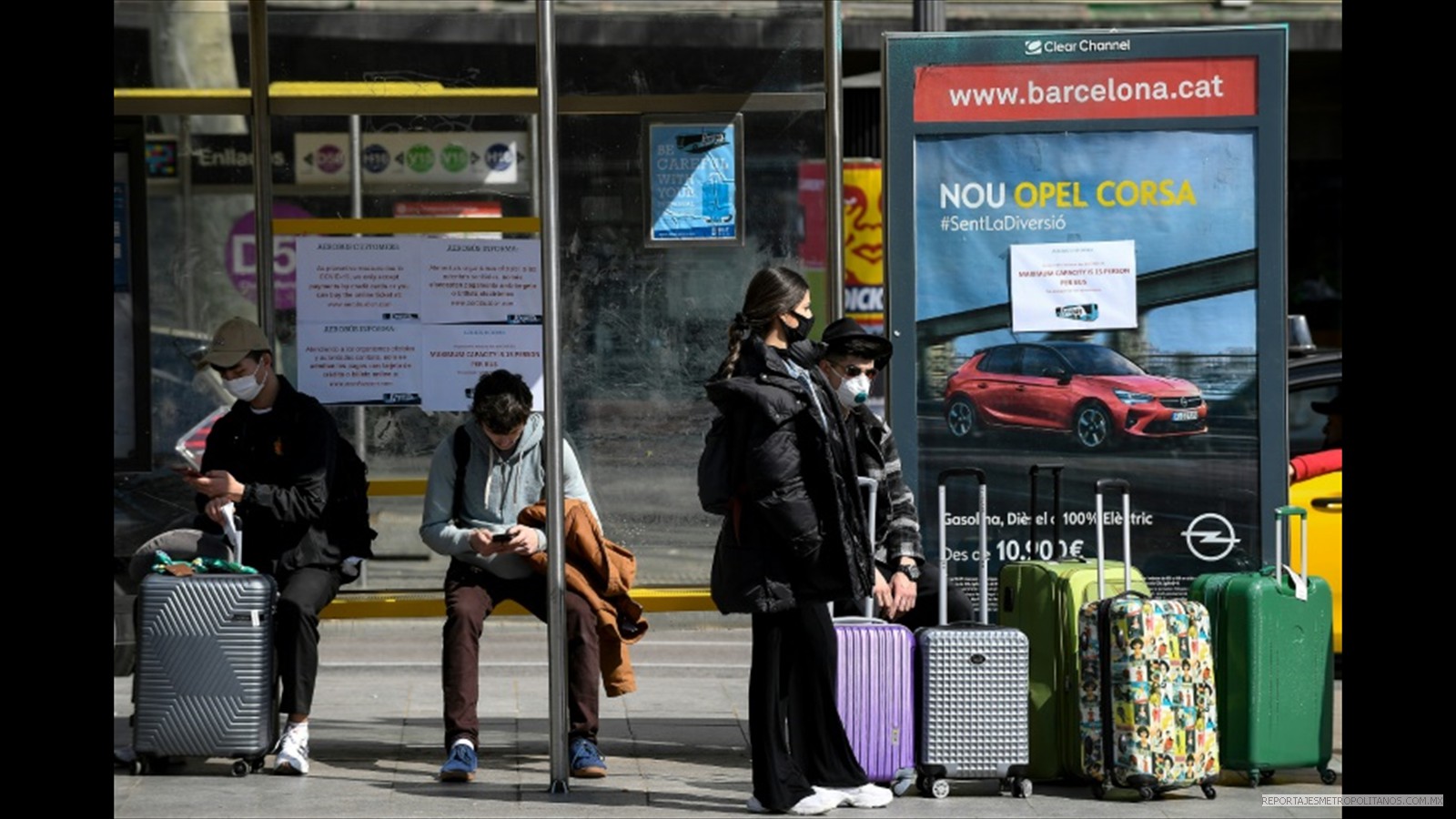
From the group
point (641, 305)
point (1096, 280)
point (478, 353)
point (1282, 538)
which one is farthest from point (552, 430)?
point (1282, 538)

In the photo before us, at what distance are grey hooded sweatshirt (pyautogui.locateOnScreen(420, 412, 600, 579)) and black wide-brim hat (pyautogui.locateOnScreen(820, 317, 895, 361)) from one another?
3.47 feet

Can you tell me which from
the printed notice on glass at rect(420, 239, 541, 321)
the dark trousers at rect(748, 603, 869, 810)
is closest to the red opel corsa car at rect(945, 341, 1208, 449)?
the dark trousers at rect(748, 603, 869, 810)

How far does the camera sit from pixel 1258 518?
790cm

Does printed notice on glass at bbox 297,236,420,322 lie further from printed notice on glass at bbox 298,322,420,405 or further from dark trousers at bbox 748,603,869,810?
dark trousers at bbox 748,603,869,810

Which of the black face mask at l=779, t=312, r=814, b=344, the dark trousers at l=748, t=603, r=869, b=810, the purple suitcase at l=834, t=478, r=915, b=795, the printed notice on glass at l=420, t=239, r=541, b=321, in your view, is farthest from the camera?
the printed notice on glass at l=420, t=239, r=541, b=321

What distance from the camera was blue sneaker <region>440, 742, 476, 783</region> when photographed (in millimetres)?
7426

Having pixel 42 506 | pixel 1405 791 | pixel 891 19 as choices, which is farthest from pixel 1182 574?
pixel 891 19

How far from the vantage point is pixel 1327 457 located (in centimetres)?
1038

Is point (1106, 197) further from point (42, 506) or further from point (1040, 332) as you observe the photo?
point (42, 506)

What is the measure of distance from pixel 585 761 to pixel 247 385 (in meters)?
1.76

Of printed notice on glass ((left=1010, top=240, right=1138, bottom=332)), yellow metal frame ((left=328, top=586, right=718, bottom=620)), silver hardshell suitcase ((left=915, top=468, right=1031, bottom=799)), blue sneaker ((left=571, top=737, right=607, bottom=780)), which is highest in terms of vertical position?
printed notice on glass ((left=1010, top=240, right=1138, bottom=332))

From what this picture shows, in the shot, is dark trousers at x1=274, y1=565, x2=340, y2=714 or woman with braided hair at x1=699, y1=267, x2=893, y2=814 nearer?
woman with braided hair at x1=699, y1=267, x2=893, y2=814

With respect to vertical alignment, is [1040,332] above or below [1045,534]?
above

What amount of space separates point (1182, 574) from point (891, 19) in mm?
10494
